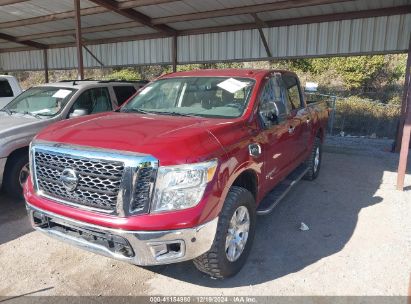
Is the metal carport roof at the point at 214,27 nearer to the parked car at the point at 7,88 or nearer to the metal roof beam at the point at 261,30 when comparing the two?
the metal roof beam at the point at 261,30

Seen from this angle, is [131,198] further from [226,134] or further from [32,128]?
[32,128]

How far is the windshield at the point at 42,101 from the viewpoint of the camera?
18.7 ft

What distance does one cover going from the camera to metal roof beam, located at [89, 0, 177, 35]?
340 inches

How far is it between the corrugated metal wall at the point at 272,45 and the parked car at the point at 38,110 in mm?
5286

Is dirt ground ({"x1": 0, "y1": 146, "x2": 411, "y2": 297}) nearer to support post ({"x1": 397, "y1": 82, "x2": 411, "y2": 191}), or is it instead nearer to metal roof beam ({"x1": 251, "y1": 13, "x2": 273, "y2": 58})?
support post ({"x1": 397, "y1": 82, "x2": 411, "y2": 191})

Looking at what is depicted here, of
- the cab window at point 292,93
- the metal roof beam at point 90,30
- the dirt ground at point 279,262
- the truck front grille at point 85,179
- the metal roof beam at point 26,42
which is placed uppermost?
the metal roof beam at point 90,30

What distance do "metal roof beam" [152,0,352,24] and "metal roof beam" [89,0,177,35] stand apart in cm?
31

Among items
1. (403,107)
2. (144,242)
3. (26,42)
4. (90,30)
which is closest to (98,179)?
(144,242)

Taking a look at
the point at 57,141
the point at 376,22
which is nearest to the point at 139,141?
the point at 57,141

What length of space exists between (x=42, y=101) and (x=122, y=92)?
1.52m

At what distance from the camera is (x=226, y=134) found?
3121 mm

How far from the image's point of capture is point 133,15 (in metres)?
9.73

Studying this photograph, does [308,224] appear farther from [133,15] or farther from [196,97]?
[133,15]

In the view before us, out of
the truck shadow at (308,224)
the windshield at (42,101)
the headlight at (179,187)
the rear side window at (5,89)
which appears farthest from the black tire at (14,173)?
the rear side window at (5,89)
